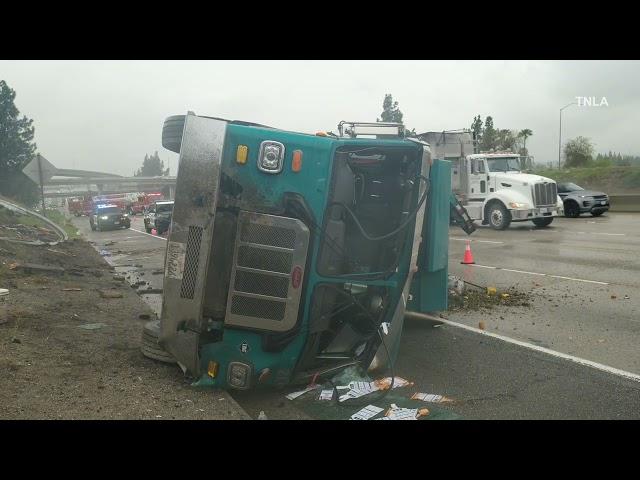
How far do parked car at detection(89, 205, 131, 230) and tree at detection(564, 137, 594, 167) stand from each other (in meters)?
31.1

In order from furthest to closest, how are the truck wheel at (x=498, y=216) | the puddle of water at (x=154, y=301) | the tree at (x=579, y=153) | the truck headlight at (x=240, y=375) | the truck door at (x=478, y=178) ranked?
the tree at (x=579, y=153)
the truck door at (x=478, y=178)
the truck wheel at (x=498, y=216)
the puddle of water at (x=154, y=301)
the truck headlight at (x=240, y=375)

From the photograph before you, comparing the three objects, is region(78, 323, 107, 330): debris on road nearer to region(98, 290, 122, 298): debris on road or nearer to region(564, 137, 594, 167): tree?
region(98, 290, 122, 298): debris on road

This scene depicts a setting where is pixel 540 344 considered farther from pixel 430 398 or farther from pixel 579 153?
pixel 579 153

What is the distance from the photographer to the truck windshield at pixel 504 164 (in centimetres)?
1923

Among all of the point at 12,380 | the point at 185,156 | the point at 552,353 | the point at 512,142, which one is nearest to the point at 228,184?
the point at 185,156

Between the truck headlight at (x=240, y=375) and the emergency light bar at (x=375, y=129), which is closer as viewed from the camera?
the truck headlight at (x=240, y=375)

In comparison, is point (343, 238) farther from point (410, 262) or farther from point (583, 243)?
point (583, 243)

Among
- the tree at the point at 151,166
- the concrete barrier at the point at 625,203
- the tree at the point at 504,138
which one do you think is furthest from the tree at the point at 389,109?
the tree at the point at 151,166

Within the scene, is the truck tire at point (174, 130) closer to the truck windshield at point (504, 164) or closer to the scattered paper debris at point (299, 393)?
the scattered paper debris at point (299, 393)

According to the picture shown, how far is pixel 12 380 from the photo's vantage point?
4.27 meters

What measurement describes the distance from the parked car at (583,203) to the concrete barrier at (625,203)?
9.16ft

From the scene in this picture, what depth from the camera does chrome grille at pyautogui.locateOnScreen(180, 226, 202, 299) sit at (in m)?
3.92

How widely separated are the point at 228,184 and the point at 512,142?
125ft
